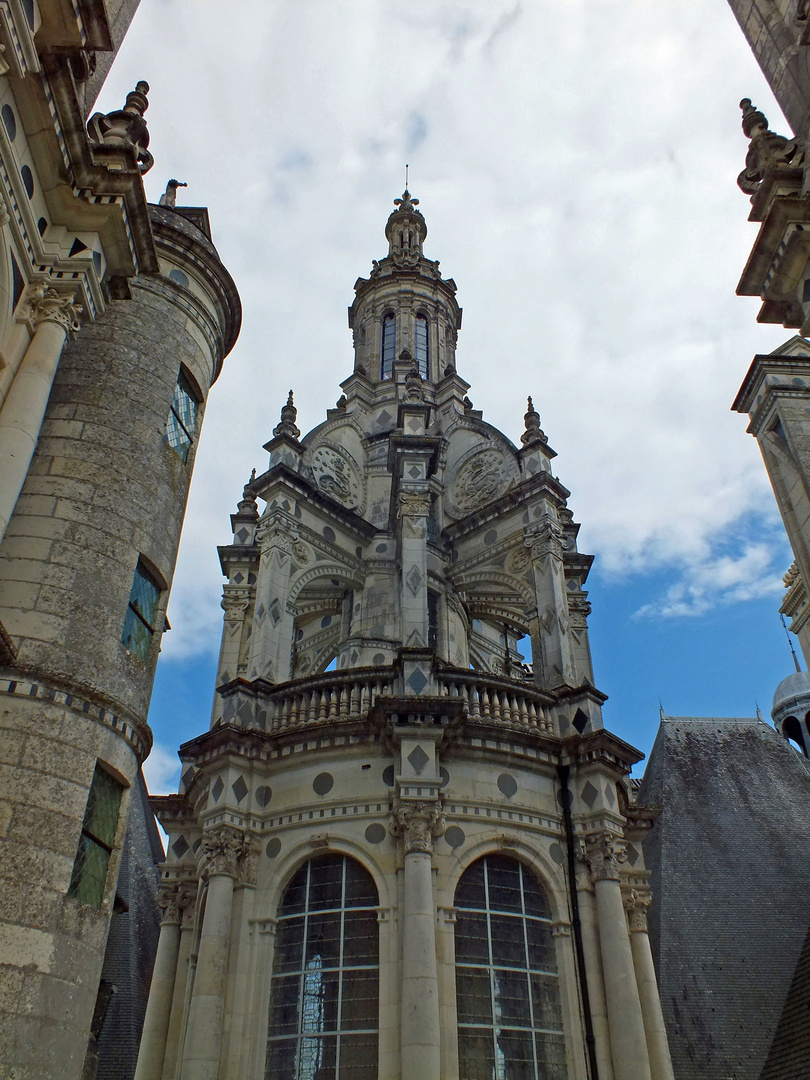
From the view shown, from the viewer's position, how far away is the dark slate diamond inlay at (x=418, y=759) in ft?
55.2

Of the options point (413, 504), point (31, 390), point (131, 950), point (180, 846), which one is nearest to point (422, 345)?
point (413, 504)

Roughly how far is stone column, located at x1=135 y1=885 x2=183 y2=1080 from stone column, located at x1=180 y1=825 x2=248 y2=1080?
2.57 metres

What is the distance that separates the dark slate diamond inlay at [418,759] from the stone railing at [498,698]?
1.62m

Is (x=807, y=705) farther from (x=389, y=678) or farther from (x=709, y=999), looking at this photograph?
(x=389, y=678)

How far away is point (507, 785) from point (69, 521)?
1126 cm

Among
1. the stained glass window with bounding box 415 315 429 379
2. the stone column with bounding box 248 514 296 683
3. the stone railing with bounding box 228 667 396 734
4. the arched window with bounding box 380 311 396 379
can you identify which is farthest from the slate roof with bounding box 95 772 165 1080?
the stained glass window with bounding box 415 315 429 379

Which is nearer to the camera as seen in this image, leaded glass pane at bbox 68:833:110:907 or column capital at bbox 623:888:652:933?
leaded glass pane at bbox 68:833:110:907

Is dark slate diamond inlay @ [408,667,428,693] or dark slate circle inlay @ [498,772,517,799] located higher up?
dark slate diamond inlay @ [408,667,428,693]

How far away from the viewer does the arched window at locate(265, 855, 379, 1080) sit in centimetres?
1492

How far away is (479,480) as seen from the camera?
1073 inches

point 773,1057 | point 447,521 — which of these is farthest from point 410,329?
point 773,1057

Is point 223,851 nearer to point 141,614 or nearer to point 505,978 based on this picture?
point 505,978

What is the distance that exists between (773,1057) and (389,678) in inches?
636

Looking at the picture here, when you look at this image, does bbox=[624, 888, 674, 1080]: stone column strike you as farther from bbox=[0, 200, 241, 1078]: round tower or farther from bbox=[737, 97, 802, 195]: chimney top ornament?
bbox=[737, 97, 802, 195]: chimney top ornament
